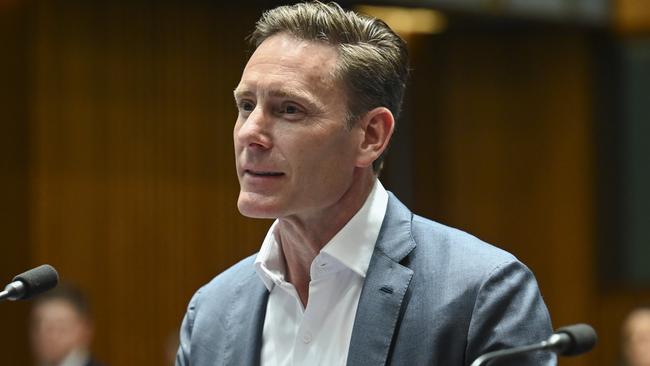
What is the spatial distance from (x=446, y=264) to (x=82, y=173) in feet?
15.4

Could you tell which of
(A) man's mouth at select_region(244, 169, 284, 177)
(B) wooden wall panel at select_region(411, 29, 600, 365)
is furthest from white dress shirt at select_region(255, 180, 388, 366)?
(B) wooden wall panel at select_region(411, 29, 600, 365)

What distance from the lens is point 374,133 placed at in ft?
8.05

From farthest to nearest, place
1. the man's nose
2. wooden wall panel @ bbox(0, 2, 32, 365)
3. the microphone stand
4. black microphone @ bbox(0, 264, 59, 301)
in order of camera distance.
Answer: wooden wall panel @ bbox(0, 2, 32, 365)
the man's nose
black microphone @ bbox(0, 264, 59, 301)
the microphone stand

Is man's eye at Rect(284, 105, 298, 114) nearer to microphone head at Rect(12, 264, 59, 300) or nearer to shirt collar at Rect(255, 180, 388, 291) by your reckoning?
shirt collar at Rect(255, 180, 388, 291)

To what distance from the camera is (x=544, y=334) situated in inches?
88.4

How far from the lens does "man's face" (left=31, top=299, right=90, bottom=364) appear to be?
566 cm

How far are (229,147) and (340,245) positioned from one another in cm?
504

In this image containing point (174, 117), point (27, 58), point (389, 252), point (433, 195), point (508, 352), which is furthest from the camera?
point (433, 195)

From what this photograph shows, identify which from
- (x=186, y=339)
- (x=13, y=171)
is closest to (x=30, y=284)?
(x=186, y=339)

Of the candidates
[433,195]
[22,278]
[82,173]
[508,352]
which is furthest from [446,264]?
[433,195]

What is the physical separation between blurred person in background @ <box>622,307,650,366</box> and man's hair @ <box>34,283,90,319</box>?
2.63 meters

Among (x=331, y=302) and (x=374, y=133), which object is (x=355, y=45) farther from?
(x=331, y=302)

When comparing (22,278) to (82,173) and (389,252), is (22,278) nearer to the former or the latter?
(389,252)

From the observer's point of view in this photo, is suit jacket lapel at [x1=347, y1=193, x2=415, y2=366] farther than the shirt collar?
No
